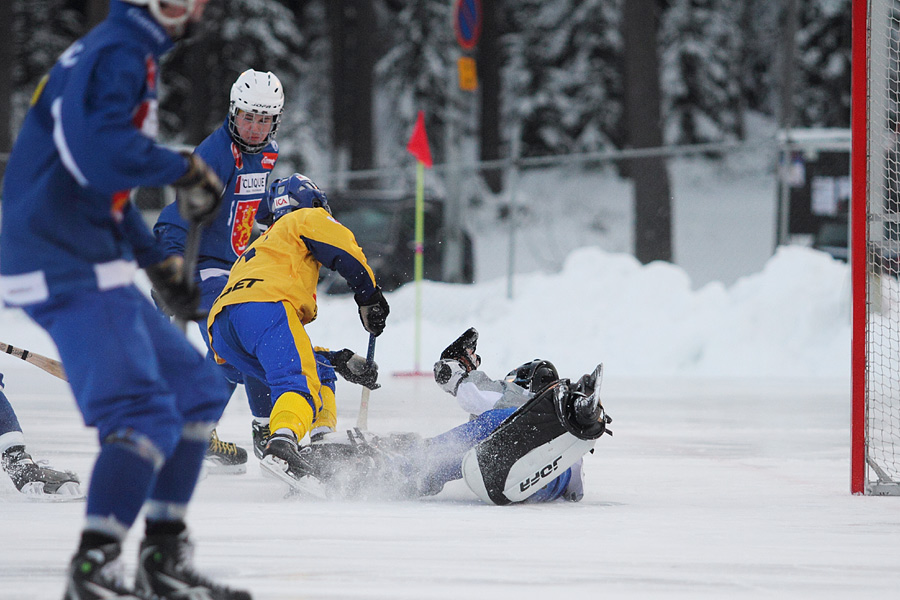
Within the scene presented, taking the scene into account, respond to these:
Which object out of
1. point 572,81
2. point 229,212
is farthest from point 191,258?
point 572,81

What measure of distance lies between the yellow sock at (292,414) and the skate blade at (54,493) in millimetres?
756

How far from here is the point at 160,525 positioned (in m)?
2.68

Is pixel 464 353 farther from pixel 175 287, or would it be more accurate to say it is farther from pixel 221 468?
pixel 175 287

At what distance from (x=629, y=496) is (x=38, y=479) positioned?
2.25 m

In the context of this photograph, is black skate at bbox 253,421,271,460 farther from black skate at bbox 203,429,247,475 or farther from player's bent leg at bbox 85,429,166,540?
player's bent leg at bbox 85,429,166,540

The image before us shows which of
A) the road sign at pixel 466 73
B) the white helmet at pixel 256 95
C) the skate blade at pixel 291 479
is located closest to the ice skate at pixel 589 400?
the skate blade at pixel 291 479

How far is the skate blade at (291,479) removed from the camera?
424cm

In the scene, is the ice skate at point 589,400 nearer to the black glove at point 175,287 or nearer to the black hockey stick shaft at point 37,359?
the black glove at point 175,287

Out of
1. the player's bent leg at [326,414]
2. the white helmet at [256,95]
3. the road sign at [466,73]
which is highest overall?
the road sign at [466,73]

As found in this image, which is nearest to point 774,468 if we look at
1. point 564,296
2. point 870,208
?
point 870,208

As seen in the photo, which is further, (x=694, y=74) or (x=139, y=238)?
(x=694, y=74)

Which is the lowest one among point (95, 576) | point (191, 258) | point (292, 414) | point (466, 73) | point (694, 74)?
point (95, 576)

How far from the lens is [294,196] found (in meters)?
4.88

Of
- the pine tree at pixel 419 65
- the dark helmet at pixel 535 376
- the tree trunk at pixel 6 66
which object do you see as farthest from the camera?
the pine tree at pixel 419 65
